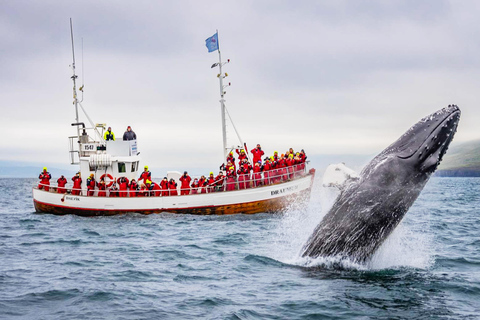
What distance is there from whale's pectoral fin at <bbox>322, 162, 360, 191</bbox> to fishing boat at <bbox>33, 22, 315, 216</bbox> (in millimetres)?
17712

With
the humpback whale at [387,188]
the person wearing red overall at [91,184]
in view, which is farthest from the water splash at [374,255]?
the person wearing red overall at [91,184]

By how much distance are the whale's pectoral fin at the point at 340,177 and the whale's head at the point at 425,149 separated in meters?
0.39

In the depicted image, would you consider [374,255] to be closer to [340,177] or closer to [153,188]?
[340,177]

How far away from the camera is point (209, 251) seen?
14266 millimetres

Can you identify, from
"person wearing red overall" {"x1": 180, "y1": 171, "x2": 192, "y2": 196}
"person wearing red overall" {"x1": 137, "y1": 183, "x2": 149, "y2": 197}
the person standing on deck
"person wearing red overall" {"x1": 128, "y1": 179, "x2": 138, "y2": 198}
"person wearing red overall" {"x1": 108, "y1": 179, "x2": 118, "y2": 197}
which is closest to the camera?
"person wearing red overall" {"x1": 137, "y1": 183, "x2": 149, "y2": 197}

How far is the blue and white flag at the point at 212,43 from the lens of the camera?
3193cm

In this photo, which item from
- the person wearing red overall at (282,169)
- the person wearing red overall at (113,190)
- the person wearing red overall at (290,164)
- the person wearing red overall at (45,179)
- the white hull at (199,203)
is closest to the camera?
the white hull at (199,203)

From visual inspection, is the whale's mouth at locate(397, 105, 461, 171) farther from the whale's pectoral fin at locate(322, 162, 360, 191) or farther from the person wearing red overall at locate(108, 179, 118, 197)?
the person wearing red overall at locate(108, 179, 118, 197)

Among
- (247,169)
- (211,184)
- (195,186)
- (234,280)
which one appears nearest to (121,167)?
(195,186)

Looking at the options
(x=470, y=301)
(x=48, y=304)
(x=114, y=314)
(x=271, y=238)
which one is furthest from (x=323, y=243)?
(x=271, y=238)

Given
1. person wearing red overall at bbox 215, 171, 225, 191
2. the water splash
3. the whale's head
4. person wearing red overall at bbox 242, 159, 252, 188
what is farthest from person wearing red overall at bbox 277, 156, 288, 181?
the whale's head

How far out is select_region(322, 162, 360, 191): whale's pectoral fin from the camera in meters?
9.37

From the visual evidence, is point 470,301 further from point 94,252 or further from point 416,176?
point 94,252

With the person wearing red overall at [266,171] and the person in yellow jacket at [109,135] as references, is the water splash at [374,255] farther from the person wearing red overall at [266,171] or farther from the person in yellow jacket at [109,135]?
the person in yellow jacket at [109,135]
